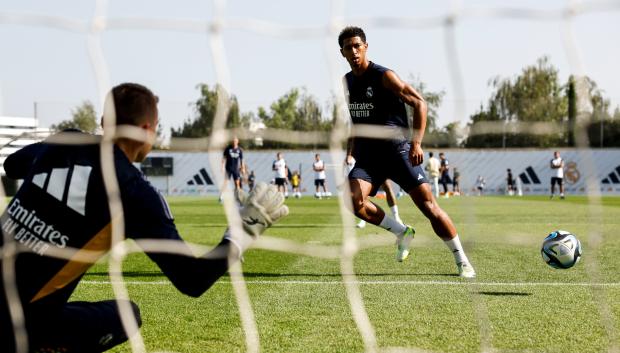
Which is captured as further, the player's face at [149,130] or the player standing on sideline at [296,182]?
the player standing on sideline at [296,182]

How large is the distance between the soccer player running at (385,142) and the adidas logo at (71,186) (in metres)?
3.29

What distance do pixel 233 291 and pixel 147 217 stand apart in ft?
8.51

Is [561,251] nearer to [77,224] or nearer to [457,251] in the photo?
[457,251]

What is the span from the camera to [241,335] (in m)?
3.83

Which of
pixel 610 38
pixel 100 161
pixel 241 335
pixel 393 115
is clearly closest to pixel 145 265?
pixel 393 115

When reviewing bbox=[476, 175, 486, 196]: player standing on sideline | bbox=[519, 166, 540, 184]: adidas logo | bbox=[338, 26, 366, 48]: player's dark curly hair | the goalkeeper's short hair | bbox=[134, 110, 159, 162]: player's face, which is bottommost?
bbox=[476, 175, 486, 196]: player standing on sideline

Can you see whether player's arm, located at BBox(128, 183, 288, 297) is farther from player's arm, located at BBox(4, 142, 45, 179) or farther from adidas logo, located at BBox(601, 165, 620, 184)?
adidas logo, located at BBox(601, 165, 620, 184)

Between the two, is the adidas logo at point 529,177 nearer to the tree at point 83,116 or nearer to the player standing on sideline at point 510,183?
the player standing on sideline at point 510,183

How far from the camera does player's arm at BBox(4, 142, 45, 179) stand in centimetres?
313

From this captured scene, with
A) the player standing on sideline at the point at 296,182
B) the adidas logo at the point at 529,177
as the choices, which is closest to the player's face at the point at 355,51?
the player standing on sideline at the point at 296,182

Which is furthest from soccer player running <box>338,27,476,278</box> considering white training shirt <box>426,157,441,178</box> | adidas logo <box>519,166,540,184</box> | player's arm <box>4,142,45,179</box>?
adidas logo <box>519,166,540,184</box>

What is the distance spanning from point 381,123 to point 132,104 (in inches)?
138

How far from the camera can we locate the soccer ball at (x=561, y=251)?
5.39m

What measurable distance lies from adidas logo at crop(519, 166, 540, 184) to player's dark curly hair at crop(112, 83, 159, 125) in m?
29.7
